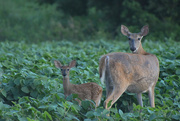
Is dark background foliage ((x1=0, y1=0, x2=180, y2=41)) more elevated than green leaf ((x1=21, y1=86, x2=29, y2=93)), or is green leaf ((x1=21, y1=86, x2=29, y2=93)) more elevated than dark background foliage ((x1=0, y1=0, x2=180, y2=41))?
green leaf ((x1=21, y1=86, x2=29, y2=93))

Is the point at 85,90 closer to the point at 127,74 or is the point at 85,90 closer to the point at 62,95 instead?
the point at 62,95

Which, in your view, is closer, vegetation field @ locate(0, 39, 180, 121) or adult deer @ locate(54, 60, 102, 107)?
vegetation field @ locate(0, 39, 180, 121)

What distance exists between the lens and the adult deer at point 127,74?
6.19 m

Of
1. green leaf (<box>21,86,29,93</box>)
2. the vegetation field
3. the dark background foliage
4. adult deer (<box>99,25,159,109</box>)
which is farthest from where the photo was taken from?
the dark background foliage

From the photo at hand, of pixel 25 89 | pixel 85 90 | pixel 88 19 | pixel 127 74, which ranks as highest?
pixel 127 74

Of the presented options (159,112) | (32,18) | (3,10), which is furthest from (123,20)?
(159,112)

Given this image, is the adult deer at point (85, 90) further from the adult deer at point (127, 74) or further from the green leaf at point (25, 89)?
the green leaf at point (25, 89)

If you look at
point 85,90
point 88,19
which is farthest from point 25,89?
point 88,19

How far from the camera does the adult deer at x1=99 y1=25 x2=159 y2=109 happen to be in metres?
6.19

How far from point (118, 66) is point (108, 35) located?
12240 mm

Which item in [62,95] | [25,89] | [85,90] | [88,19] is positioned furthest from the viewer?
[88,19]

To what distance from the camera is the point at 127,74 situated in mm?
6332

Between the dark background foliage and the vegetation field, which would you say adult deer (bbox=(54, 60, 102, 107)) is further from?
the dark background foliage

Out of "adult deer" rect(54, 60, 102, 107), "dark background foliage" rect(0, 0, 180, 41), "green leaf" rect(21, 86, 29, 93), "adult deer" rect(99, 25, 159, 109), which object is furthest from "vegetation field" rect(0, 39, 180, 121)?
"dark background foliage" rect(0, 0, 180, 41)
